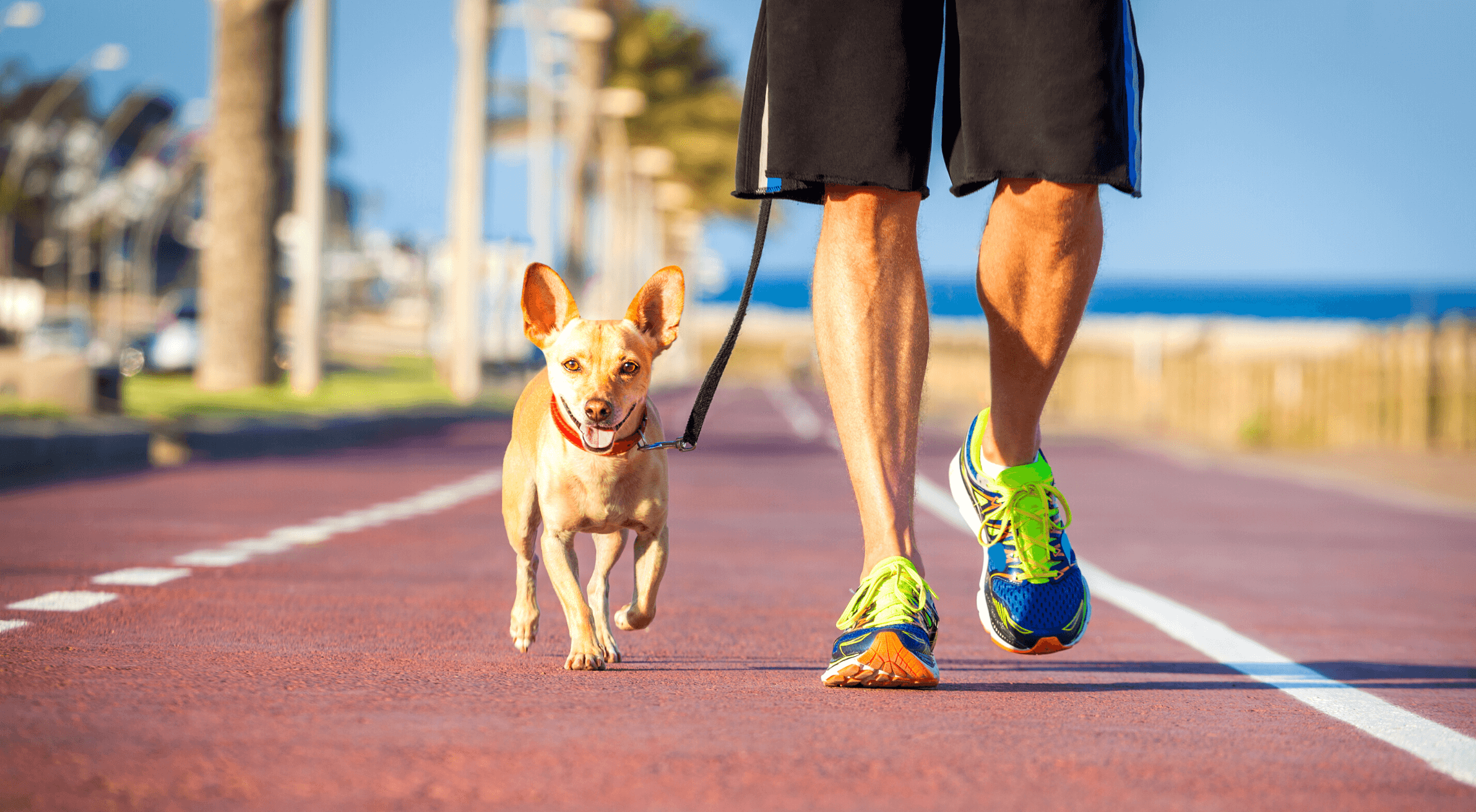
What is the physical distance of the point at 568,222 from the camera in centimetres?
6034

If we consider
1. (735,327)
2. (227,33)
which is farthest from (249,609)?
(227,33)

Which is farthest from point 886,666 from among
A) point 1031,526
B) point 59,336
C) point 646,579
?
point 59,336

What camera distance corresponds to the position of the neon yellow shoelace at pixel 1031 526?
4.51 metres

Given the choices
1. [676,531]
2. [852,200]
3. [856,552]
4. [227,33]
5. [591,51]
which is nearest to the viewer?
[852,200]

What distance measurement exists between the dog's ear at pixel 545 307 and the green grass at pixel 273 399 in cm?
1421

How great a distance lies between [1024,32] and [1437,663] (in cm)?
227

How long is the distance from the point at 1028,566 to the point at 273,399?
20.7 meters

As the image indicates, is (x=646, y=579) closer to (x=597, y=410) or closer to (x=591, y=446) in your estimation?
(x=591, y=446)

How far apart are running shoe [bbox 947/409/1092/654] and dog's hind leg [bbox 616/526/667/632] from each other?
75cm

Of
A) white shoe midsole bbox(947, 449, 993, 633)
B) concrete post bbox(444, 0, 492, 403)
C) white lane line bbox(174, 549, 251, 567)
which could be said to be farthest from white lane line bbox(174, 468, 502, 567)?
concrete post bbox(444, 0, 492, 403)

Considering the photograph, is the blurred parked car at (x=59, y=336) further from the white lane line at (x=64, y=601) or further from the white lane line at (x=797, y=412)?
the white lane line at (x=64, y=601)

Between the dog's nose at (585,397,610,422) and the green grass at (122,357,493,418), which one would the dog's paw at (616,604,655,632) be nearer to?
the dog's nose at (585,397,610,422)

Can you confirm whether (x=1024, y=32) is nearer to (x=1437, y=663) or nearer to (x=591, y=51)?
(x=1437, y=663)

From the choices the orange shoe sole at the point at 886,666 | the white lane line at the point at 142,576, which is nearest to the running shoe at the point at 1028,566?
the orange shoe sole at the point at 886,666
